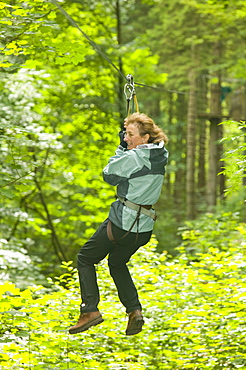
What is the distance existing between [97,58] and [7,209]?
13.1 feet

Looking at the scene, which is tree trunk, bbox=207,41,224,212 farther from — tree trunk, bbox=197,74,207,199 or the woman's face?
the woman's face

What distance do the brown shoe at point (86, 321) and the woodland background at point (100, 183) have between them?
1159 mm

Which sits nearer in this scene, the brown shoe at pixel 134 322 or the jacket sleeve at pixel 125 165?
the jacket sleeve at pixel 125 165

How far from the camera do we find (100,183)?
38.7ft

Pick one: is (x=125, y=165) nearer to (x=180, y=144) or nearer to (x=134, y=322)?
(x=134, y=322)

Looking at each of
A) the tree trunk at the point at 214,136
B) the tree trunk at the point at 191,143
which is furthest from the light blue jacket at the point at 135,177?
the tree trunk at the point at 214,136

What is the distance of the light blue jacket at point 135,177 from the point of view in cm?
378

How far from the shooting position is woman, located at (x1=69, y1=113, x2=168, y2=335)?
12.5ft

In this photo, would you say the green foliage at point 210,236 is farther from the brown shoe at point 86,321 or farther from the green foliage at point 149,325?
the brown shoe at point 86,321

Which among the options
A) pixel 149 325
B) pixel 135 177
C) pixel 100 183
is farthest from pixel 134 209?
pixel 100 183

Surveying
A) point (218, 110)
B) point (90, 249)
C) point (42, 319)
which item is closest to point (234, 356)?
point (42, 319)

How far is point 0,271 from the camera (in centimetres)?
841

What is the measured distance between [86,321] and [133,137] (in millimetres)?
1458

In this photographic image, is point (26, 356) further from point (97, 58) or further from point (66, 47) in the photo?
point (97, 58)
